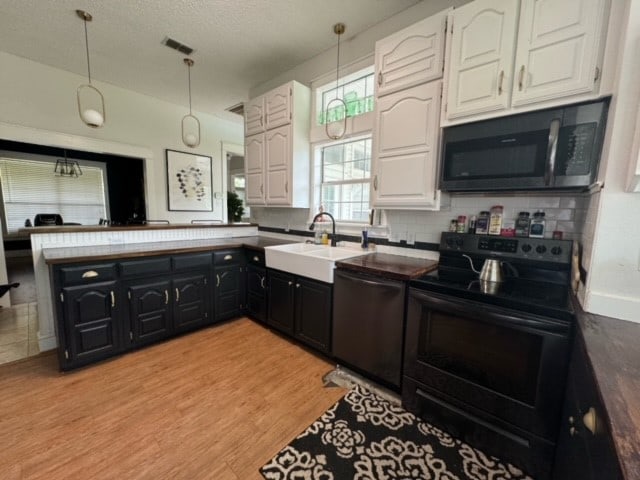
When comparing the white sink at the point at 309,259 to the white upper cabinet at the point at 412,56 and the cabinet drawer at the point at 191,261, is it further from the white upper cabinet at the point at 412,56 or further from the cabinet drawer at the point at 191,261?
the white upper cabinet at the point at 412,56

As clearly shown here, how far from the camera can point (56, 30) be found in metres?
2.69

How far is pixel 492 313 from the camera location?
4.53ft

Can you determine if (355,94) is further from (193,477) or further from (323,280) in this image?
(193,477)

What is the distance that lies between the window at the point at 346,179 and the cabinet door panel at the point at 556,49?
54.3 inches

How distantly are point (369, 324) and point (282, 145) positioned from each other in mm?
2098

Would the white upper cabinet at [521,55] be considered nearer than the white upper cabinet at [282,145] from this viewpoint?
Yes

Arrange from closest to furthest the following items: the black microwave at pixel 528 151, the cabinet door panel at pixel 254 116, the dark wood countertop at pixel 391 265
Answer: the black microwave at pixel 528 151
the dark wood countertop at pixel 391 265
the cabinet door panel at pixel 254 116

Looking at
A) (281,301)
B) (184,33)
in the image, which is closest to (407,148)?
(281,301)

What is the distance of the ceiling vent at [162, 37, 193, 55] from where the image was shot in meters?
2.80

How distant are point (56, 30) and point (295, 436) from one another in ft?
13.9

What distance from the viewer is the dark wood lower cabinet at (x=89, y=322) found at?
6.60 feet

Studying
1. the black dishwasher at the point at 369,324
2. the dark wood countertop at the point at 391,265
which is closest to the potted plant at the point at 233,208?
the dark wood countertop at the point at 391,265

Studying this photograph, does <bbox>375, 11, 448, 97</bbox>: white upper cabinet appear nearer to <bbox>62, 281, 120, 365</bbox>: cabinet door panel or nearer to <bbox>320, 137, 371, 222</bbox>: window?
<bbox>320, 137, 371, 222</bbox>: window

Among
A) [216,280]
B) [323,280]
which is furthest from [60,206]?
[323,280]
